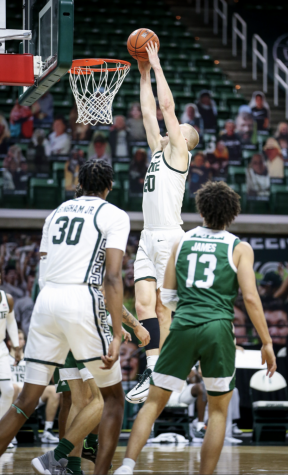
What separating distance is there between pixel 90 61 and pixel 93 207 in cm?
299

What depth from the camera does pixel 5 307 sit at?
31.6 feet

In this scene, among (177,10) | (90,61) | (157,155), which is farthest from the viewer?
(177,10)

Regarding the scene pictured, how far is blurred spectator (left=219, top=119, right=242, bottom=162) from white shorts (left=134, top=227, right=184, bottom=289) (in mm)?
8571

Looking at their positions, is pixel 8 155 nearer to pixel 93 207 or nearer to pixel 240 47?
pixel 93 207

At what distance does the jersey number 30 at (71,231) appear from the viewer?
463 centimetres

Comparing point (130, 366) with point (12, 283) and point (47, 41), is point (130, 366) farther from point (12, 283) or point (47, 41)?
point (47, 41)

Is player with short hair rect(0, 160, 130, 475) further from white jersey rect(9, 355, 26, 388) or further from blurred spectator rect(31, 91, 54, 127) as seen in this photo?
blurred spectator rect(31, 91, 54, 127)

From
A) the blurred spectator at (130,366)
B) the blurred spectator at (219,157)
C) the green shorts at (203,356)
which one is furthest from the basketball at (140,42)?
the blurred spectator at (219,157)

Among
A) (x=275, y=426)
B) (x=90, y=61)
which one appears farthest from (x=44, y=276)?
(x=275, y=426)

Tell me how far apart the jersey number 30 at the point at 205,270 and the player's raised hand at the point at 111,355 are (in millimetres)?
607

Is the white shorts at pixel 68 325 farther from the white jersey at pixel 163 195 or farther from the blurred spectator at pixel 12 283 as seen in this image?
the blurred spectator at pixel 12 283

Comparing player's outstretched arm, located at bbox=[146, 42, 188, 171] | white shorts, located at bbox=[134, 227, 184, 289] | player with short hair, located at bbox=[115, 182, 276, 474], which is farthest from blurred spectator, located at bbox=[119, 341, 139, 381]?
player with short hair, located at bbox=[115, 182, 276, 474]

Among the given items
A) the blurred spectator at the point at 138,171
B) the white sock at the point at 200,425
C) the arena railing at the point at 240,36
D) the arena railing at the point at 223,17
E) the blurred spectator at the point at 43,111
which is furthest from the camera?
the arena railing at the point at 223,17

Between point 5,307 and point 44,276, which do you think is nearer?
point 44,276
